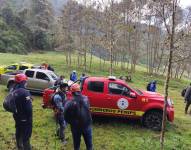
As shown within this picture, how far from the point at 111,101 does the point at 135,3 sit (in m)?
37.4

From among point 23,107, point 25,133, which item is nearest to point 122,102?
point 25,133

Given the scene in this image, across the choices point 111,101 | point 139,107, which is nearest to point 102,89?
point 111,101

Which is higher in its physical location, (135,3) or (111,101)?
(135,3)

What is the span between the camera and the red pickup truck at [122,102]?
13.6 metres

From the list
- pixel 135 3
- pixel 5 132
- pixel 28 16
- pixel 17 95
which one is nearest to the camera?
pixel 17 95

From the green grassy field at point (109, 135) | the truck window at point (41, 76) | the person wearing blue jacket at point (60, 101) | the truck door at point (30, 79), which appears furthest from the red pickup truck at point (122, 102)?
the truck door at point (30, 79)

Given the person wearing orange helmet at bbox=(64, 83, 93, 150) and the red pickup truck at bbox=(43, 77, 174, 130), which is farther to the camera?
the red pickup truck at bbox=(43, 77, 174, 130)

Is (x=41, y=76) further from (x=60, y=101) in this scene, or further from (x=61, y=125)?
(x=60, y=101)

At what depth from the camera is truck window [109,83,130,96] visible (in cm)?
1375

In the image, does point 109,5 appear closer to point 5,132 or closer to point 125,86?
point 125,86

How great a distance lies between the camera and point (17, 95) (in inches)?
311

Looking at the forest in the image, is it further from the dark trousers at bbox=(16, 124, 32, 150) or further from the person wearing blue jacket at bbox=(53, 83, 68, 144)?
the dark trousers at bbox=(16, 124, 32, 150)

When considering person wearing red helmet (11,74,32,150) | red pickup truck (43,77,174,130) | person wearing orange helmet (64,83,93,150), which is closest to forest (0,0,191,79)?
red pickup truck (43,77,174,130)

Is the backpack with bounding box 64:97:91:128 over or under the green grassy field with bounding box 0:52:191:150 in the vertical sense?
over
